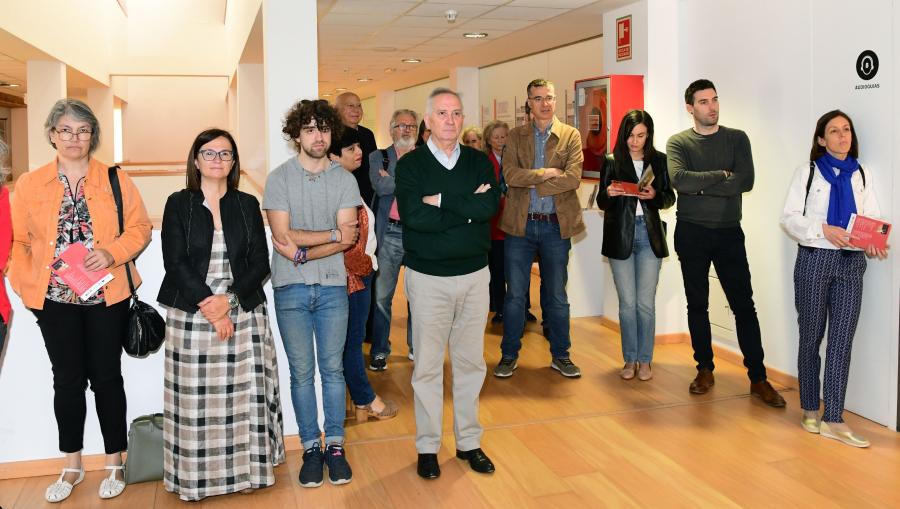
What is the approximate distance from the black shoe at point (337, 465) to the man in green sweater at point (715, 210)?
2.35m

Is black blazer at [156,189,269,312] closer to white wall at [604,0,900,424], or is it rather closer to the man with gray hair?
the man with gray hair

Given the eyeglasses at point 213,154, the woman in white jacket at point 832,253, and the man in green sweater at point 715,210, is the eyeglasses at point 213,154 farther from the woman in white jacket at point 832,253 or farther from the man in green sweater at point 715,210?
the woman in white jacket at point 832,253

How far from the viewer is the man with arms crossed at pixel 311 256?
3312mm

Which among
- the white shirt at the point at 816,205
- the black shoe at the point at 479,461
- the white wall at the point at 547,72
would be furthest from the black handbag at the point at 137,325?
the white wall at the point at 547,72

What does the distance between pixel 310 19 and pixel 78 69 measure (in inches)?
315

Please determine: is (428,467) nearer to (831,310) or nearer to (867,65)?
(831,310)

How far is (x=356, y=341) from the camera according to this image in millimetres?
4129

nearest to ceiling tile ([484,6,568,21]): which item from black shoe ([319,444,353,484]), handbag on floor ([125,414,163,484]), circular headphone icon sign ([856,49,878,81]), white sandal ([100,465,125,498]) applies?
circular headphone icon sign ([856,49,878,81])

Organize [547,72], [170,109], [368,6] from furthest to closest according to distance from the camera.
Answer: [170,109]
[547,72]
[368,6]

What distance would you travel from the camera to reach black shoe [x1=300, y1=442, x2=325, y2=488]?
3.46 metres

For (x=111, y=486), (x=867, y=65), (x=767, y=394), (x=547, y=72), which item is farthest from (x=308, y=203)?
(x=547, y=72)

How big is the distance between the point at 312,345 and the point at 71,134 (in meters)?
1.32

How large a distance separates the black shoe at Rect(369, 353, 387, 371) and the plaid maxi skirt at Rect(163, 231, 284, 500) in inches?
74.6

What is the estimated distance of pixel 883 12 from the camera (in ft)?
13.1
